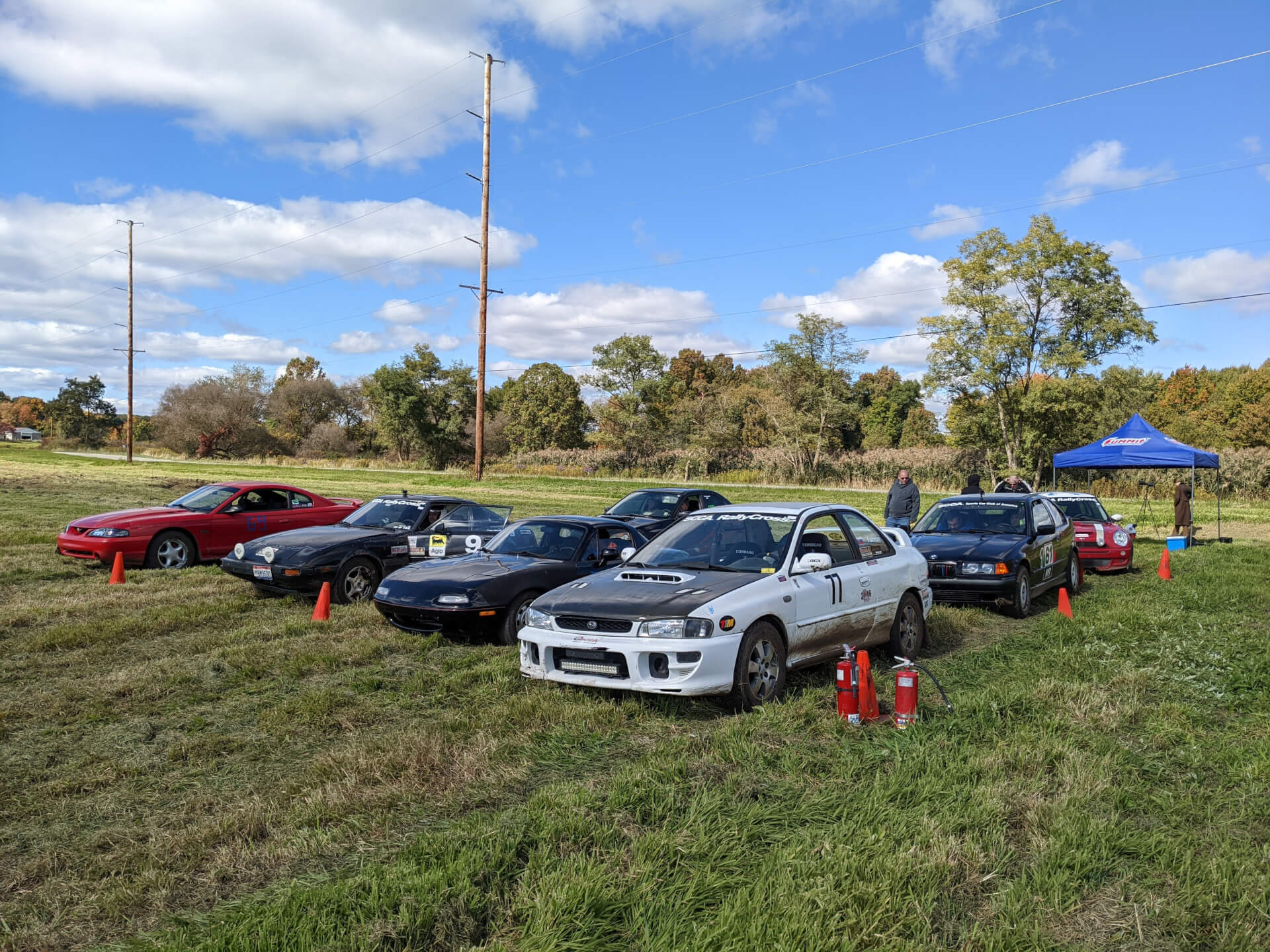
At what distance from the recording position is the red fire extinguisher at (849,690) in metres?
5.96

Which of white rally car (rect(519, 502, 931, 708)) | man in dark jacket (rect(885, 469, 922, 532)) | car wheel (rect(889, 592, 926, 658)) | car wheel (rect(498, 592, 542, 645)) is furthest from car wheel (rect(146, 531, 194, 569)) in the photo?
man in dark jacket (rect(885, 469, 922, 532))

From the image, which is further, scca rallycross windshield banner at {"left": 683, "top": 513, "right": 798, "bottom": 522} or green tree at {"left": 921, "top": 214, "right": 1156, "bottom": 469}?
green tree at {"left": 921, "top": 214, "right": 1156, "bottom": 469}

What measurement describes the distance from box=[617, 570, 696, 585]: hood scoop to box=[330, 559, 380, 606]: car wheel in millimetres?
4671

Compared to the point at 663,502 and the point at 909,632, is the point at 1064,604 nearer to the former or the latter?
the point at 909,632

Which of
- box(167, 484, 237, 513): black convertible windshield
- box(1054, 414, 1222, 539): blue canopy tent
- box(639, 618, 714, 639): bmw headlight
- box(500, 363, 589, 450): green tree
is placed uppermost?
box(500, 363, 589, 450): green tree

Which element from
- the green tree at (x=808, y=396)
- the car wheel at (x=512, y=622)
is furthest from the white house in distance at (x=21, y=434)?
the car wheel at (x=512, y=622)

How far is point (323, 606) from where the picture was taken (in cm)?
988

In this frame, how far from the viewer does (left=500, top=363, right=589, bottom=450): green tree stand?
215 ft

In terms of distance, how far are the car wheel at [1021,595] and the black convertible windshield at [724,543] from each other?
15.2 feet

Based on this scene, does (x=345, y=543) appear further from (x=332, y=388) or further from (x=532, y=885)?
(x=332, y=388)

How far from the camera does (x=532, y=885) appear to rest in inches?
144

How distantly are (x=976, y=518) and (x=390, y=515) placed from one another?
7.87 meters

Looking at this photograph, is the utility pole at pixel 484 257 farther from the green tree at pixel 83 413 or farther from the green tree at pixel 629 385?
the green tree at pixel 83 413

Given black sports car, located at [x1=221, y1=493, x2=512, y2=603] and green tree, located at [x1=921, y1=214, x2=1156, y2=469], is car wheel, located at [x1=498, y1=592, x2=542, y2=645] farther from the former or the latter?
green tree, located at [x1=921, y1=214, x2=1156, y2=469]
